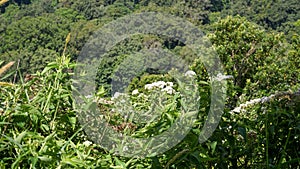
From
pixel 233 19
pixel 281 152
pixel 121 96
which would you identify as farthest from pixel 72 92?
pixel 233 19

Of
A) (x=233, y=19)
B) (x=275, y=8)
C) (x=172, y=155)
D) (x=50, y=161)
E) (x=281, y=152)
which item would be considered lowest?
(x=275, y=8)

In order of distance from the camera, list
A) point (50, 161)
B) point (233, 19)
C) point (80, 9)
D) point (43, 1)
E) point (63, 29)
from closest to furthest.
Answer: point (50, 161)
point (233, 19)
point (63, 29)
point (80, 9)
point (43, 1)

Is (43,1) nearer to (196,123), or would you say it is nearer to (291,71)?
(291,71)

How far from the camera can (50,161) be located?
964 millimetres

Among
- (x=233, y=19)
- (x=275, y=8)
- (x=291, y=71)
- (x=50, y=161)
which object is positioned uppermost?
(x=50, y=161)

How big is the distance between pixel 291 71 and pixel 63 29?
23435 mm

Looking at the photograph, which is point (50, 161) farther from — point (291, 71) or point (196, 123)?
point (291, 71)

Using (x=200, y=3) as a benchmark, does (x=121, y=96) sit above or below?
→ above

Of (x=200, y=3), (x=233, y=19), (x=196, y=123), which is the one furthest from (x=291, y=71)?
(x=200, y=3)

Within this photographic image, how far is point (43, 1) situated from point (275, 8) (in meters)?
18.6

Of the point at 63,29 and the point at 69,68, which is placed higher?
the point at 69,68

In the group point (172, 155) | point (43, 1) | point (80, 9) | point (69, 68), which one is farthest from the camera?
point (43, 1)

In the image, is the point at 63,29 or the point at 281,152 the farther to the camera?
the point at 63,29

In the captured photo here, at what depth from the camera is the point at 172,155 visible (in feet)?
3.59
